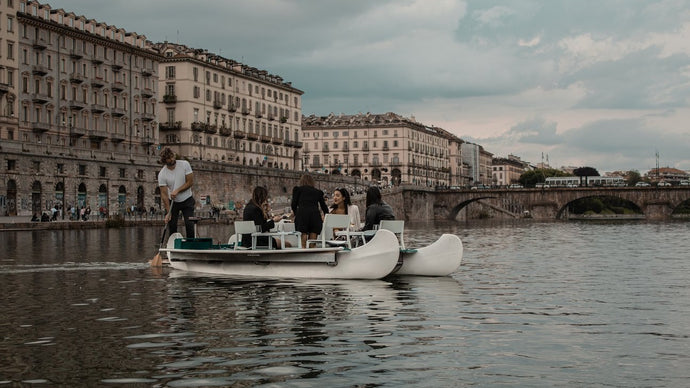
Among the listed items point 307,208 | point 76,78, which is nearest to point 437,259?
point 307,208

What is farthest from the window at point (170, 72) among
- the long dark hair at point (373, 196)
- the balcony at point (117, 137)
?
the long dark hair at point (373, 196)

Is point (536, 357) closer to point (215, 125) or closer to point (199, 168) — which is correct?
point (199, 168)

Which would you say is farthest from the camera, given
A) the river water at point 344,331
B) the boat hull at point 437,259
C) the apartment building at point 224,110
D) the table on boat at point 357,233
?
the apartment building at point 224,110

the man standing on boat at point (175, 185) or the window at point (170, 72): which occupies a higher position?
the window at point (170, 72)

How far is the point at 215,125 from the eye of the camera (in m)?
101

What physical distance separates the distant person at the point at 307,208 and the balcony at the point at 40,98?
60.7 m

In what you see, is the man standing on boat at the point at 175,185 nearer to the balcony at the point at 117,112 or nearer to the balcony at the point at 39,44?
the balcony at the point at 39,44

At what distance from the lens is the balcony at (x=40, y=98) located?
72875 millimetres

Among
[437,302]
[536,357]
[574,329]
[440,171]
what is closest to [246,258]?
[437,302]

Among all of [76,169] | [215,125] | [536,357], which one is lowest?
[536,357]

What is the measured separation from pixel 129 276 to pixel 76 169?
52892 mm

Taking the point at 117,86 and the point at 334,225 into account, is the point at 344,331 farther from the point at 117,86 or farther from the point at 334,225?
the point at 117,86

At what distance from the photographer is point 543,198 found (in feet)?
363

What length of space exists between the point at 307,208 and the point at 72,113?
6502 centimetres
